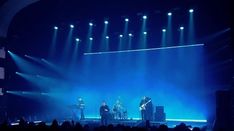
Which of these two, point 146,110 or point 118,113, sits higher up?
point 146,110

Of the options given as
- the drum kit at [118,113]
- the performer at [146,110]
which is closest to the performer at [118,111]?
the drum kit at [118,113]

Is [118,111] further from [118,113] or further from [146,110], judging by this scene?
[146,110]

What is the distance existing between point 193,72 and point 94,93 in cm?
702

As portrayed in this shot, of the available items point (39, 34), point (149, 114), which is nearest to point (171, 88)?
point (149, 114)

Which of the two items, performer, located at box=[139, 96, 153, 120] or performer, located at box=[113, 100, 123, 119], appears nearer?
performer, located at box=[139, 96, 153, 120]

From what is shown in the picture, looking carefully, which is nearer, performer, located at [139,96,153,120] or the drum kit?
performer, located at [139,96,153,120]

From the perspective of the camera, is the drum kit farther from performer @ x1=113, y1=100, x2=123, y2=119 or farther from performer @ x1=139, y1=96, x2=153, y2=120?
performer @ x1=139, y1=96, x2=153, y2=120

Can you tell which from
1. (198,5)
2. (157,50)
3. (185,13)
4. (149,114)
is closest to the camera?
(198,5)

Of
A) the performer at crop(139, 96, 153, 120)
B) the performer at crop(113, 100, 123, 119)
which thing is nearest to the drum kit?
the performer at crop(113, 100, 123, 119)

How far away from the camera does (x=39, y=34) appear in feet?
59.2

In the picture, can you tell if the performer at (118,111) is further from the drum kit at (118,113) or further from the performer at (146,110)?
the performer at (146,110)

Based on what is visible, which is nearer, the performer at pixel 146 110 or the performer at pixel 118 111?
the performer at pixel 146 110

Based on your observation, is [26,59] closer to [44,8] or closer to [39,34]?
[39,34]

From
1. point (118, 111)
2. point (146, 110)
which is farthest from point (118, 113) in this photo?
point (146, 110)
